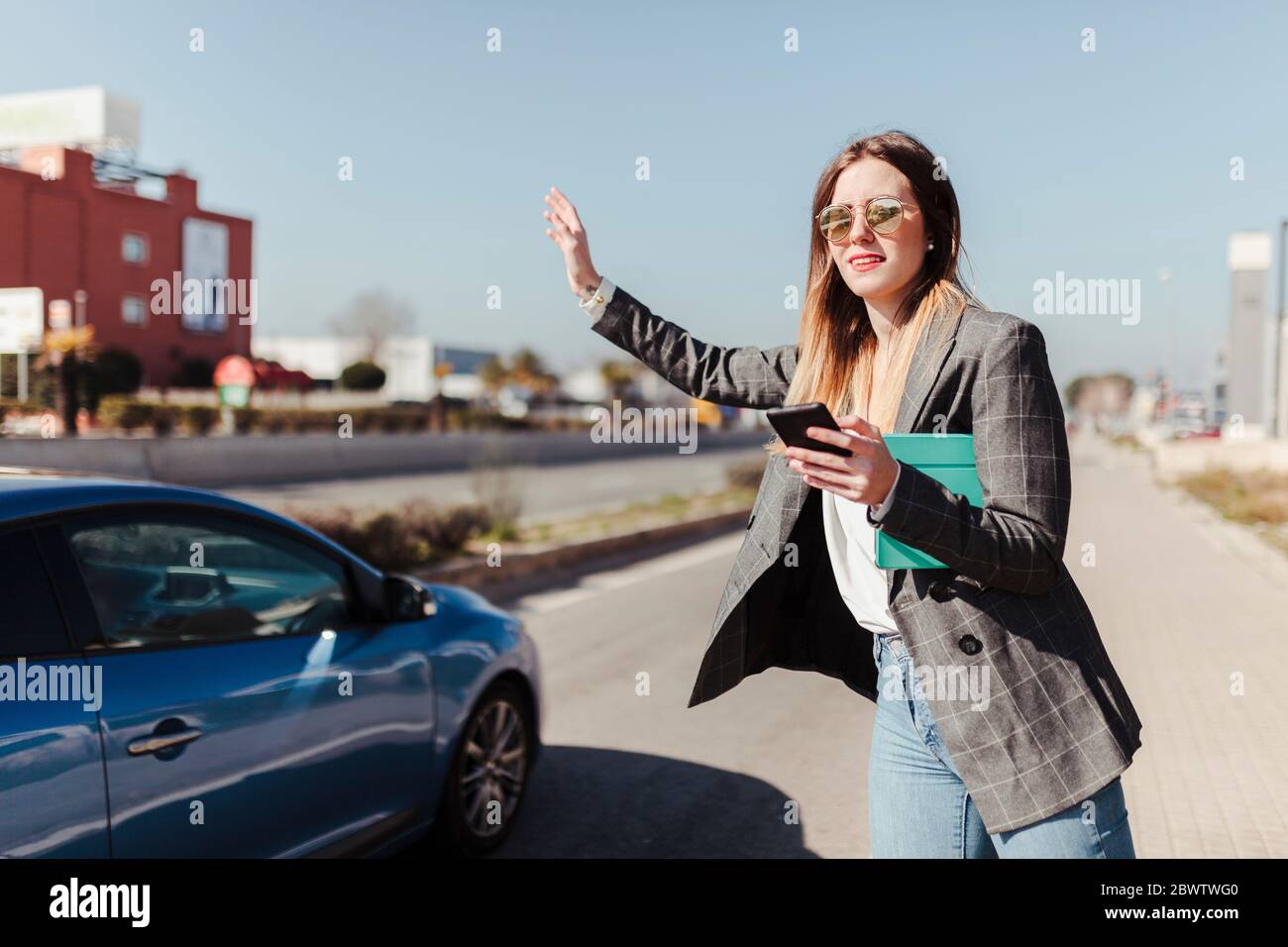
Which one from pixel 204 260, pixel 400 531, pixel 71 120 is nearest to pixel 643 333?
pixel 400 531

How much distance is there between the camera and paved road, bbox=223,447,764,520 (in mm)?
19172

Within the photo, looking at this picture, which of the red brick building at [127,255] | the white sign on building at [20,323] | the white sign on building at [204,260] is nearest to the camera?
the white sign on building at [20,323]

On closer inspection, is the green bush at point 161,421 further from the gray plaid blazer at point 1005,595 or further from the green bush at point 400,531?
the gray plaid blazer at point 1005,595

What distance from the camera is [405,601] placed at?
13.4 ft

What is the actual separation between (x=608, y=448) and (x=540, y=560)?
33.1m

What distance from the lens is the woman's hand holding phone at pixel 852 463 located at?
168 cm

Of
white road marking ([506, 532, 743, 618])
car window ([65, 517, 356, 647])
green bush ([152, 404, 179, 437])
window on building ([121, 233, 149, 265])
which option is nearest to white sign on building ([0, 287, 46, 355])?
green bush ([152, 404, 179, 437])

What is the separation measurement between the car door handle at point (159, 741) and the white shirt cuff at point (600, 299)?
61.7 inches

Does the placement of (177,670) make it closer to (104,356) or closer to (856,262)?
(856,262)

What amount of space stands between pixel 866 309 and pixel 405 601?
91.3 inches

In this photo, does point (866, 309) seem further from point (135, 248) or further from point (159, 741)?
point (135, 248)

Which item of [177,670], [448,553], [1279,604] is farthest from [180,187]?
[177,670]

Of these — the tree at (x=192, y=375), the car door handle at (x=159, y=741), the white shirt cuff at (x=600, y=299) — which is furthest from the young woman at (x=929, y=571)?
the tree at (x=192, y=375)
